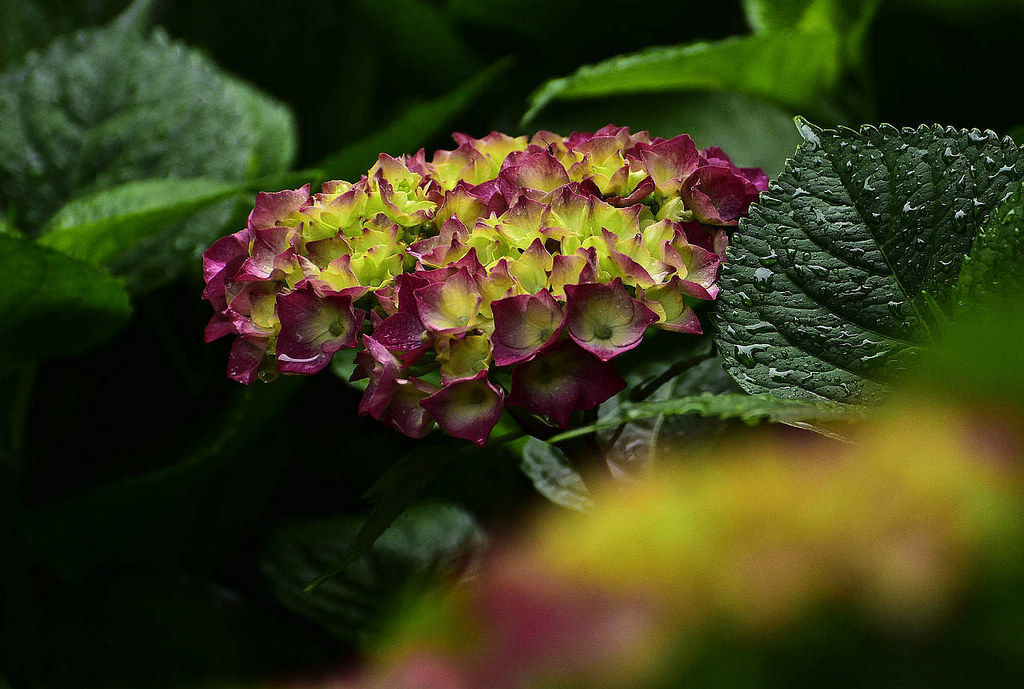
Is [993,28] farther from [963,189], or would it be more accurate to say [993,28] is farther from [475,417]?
[475,417]

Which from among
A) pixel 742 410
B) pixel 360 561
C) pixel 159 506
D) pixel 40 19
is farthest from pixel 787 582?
pixel 40 19

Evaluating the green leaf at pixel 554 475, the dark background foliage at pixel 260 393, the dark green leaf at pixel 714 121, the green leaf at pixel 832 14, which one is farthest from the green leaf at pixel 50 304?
the green leaf at pixel 832 14

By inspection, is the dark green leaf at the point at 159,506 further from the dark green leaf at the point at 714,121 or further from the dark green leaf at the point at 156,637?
the dark green leaf at the point at 714,121

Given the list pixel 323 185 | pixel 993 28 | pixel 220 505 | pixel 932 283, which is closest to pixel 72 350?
pixel 220 505

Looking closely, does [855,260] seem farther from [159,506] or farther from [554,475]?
[159,506]

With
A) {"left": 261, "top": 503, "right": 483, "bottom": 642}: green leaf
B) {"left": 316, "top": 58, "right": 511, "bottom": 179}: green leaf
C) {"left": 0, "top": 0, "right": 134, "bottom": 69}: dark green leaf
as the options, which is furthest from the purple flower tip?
{"left": 0, "top": 0, "right": 134, "bottom": 69}: dark green leaf

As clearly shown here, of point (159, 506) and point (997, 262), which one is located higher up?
point (997, 262)
